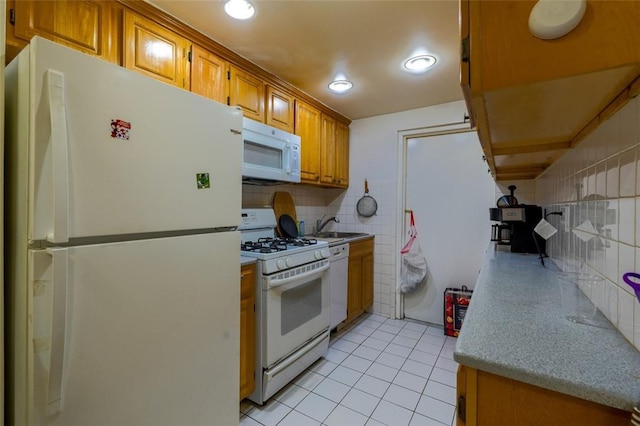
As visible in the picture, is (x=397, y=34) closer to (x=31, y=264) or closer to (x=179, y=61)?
(x=179, y=61)

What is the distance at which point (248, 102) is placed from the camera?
195cm

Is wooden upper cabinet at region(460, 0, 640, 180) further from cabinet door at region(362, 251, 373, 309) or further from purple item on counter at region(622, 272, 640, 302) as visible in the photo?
cabinet door at region(362, 251, 373, 309)

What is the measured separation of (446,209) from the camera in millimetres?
2826

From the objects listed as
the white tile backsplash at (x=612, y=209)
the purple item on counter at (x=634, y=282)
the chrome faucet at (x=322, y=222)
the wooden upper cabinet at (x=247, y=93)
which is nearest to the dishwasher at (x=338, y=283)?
the chrome faucet at (x=322, y=222)

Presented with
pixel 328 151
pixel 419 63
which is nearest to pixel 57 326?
pixel 419 63

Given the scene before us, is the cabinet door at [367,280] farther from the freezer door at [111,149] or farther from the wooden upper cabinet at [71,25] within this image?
the wooden upper cabinet at [71,25]

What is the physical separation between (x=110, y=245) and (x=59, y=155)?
11.9 inches

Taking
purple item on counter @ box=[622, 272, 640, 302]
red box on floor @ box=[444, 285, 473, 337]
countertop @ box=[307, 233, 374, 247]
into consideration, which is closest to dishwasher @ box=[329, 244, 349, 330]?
countertop @ box=[307, 233, 374, 247]

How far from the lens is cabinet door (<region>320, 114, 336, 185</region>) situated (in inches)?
110

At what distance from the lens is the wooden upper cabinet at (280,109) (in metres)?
2.15

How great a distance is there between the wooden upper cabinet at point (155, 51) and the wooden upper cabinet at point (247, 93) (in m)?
0.31

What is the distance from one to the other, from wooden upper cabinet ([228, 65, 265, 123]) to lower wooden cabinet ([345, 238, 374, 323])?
4.71ft

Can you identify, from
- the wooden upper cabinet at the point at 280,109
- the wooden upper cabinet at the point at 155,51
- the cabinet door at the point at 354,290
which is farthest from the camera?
the cabinet door at the point at 354,290

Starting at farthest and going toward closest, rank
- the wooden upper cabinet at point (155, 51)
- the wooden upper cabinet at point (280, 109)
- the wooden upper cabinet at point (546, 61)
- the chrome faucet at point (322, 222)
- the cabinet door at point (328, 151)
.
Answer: the chrome faucet at point (322, 222)
the cabinet door at point (328, 151)
the wooden upper cabinet at point (280, 109)
the wooden upper cabinet at point (155, 51)
the wooden upper cabinet at point (546, 61)
